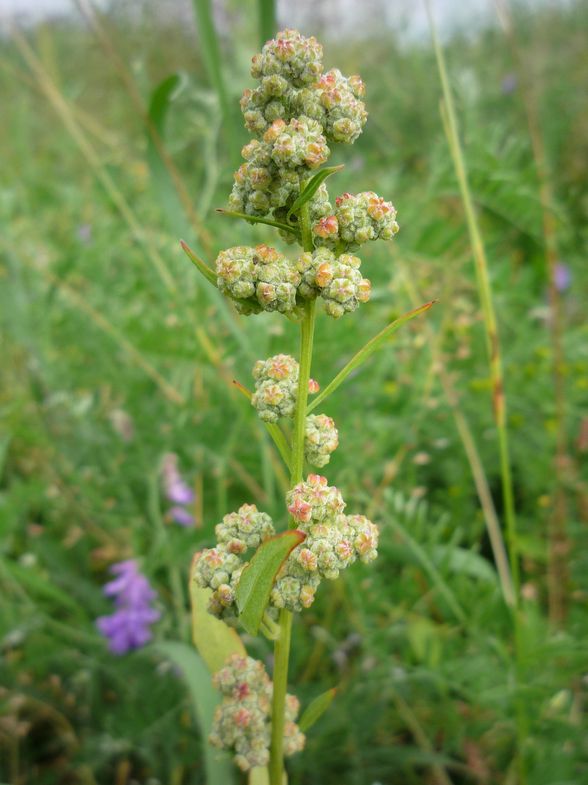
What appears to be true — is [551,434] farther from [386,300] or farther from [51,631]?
[51,631]

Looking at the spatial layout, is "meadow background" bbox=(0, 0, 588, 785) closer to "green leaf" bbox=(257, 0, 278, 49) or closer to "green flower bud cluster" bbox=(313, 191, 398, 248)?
"green leaf" bbox=(257, 0, 278, 49)

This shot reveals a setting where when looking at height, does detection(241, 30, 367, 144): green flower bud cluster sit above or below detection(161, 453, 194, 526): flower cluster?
below

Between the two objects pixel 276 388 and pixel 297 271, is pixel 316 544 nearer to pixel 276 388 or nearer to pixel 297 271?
pixel 276 388

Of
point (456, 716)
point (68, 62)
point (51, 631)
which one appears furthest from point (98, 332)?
point (68, 62)

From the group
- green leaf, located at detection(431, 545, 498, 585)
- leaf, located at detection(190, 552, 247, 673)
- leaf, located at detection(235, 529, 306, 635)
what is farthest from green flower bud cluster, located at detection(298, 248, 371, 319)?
green leaf, located at detection(431, 545, 498, 585)

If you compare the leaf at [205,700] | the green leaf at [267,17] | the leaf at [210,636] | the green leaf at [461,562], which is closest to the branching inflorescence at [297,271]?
the leaf at [210,636]

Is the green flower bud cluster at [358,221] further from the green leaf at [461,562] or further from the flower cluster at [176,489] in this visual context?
the flower cluster at [176,489]

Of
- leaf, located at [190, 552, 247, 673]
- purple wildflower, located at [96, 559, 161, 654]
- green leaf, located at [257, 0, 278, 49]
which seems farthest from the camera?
purple wildflower, located at [96, 559, 161, 654]

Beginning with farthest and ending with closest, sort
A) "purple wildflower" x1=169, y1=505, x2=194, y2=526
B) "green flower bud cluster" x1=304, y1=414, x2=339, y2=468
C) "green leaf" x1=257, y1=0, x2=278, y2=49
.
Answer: "purple wildflower" x1=169, y1=505, x2=194, y2=526 → "green leaf" x1=257, y1=0, x2=278, y2=49 → "green flower bud cluster" x1=304, y1=414, x2=339, y2=468
